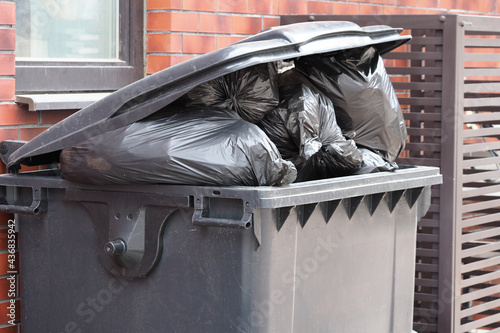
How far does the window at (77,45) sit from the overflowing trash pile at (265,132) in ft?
2.93

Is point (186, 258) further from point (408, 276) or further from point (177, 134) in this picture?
point (408, 276)

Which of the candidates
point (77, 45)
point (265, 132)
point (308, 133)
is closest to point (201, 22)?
point (77, 45)

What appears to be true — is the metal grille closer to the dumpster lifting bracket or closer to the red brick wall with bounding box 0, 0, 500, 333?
the red brick wall with bounding box 0, 0, 500, 333

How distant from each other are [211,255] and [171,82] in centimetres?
63

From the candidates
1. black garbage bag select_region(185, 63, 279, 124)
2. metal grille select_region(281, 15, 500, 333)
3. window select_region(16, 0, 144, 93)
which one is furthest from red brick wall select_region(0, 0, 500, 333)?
black garbage bag select_region(185, 63, 279, 124)

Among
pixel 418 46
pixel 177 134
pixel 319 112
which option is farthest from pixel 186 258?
pixel 418 46

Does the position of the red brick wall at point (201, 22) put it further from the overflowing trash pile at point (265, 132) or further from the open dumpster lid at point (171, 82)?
the open dumpster lid at point (171, 82)

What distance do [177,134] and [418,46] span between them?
240 centimetres

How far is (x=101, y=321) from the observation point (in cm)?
342

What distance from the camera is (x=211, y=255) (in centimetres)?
314

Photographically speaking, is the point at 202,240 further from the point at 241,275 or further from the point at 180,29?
the point at 180,29

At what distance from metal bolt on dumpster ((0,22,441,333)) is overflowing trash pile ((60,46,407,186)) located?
0.07 metres

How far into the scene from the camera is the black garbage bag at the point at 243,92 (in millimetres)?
3408

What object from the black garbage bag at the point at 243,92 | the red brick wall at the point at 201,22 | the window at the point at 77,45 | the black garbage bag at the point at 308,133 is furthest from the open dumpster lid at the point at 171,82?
the red brick wall at the point at 201,22
